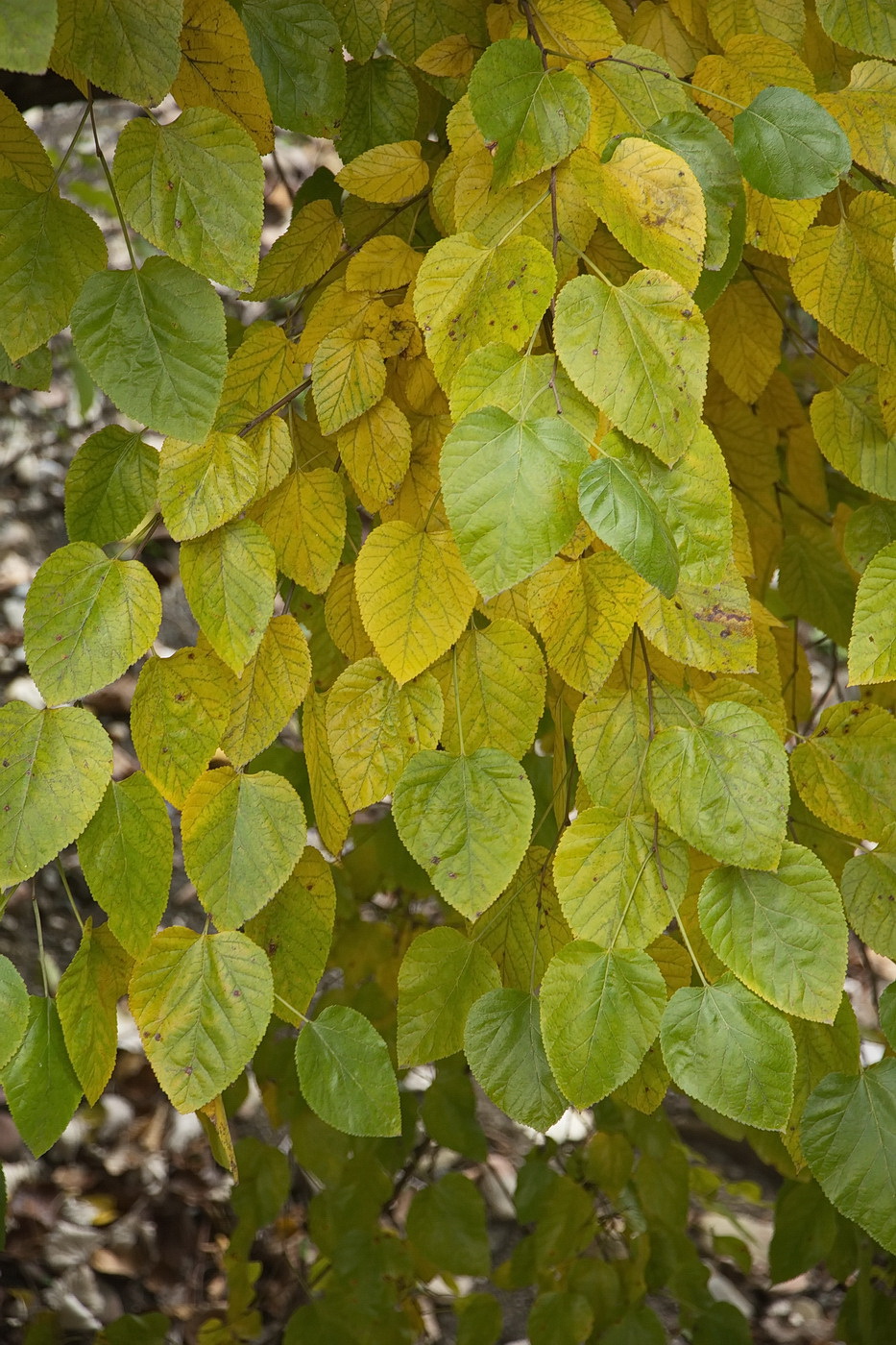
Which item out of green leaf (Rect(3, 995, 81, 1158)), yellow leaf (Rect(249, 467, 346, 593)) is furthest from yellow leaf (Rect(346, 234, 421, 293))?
green leaf (Rect(3, 995, 81, 1158))

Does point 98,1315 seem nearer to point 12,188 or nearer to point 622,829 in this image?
point 622,829

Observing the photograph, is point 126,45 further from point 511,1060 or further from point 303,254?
point 511,1060

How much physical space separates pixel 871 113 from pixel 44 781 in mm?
530

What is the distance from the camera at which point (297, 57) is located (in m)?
0.61

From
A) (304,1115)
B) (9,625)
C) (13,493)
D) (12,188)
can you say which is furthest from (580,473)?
(13,493)

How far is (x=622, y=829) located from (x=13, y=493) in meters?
2.04

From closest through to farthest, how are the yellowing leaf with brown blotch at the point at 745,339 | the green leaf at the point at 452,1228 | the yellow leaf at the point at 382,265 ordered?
the yellow leaf at the point at 382,265
the yellowing leaf with brown blotch at the point at 745,339
the green leaf at the point at 452,1228

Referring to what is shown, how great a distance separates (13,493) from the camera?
2307 millimetres

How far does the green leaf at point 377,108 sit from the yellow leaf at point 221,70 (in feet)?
0.33

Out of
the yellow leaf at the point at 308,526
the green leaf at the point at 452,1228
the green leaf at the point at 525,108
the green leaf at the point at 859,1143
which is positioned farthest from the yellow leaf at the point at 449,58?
the green leaf at the point at 452,1228

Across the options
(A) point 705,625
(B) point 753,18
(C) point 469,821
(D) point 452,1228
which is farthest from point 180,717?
(D) point 452,1228

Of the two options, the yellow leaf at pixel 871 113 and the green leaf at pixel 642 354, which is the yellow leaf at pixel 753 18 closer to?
the yellow leaf at pixel 871 113

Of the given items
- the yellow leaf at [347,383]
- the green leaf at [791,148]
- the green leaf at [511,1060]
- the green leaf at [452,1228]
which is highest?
the green leaf at [791,148]

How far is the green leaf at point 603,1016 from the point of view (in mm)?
521
